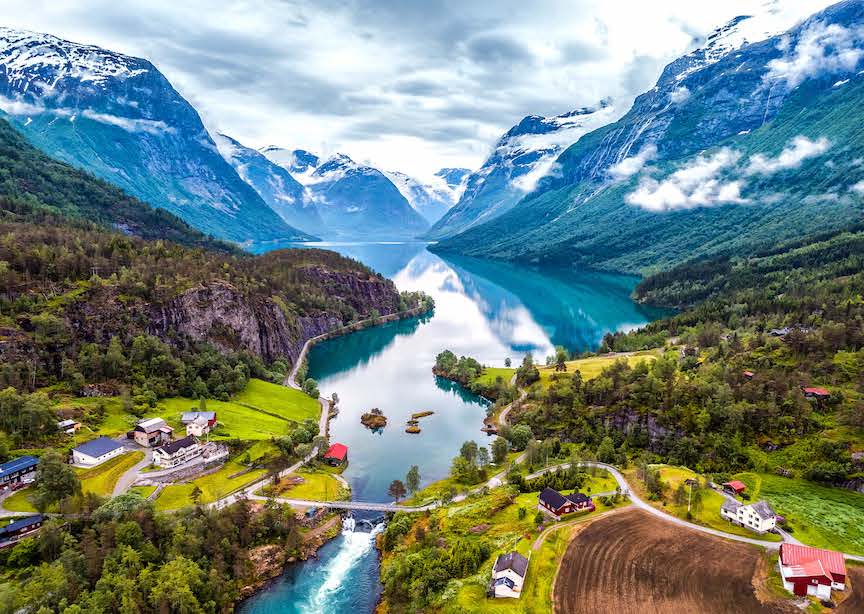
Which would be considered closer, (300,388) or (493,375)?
(300,388)

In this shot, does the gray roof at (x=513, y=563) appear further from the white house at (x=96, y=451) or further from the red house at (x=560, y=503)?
the white house at (x=96, y=451)

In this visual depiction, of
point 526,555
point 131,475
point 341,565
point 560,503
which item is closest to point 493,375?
point 560,503

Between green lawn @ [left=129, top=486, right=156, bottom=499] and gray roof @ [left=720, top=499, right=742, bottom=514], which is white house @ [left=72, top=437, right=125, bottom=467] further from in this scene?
gray roof @ [left=720, top=499, right=742, bottom=514]

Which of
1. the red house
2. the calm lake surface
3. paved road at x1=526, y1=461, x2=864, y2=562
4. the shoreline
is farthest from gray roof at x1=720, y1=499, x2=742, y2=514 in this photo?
the shoreline

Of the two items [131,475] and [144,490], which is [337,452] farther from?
[131,475]

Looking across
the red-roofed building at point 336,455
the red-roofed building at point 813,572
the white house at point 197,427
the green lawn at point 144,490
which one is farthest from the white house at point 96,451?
the red-roofed building at point 813,572

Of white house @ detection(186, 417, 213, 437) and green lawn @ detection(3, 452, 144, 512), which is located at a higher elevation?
white house @ detection(186, 417, 213, 437)
